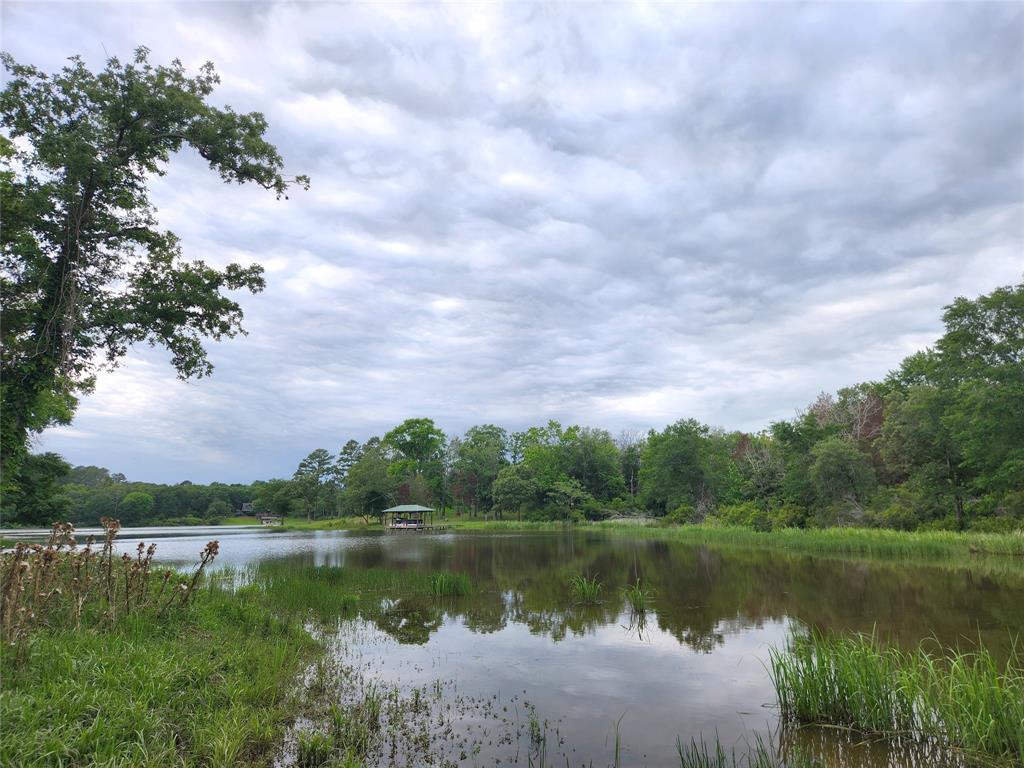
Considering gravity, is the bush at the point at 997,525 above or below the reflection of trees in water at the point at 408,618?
above

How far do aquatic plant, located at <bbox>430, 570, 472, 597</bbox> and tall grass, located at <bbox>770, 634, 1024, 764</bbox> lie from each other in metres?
9.93

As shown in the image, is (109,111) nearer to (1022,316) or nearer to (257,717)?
(257,717)

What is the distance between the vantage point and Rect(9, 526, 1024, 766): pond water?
5953mm

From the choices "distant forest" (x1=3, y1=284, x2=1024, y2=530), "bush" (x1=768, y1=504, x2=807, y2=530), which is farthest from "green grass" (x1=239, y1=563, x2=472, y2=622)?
"bush" (x1=768, y1=504, x2=807, y2=530)

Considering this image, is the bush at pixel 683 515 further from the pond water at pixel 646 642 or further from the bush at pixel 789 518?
the pond water at pixel 646 642

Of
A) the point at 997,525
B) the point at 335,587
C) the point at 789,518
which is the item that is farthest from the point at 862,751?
the point at 789,518

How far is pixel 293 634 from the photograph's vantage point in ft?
31.2

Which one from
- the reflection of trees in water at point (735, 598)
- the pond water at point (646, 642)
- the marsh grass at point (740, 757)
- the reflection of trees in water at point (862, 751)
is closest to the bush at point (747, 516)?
the reflection of trees in water at point (735, 598)

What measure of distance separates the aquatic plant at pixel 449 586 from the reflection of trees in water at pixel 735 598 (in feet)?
1.25

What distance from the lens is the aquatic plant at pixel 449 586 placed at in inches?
592

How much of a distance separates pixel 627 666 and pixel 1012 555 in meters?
20.5

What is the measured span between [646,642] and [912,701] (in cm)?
514

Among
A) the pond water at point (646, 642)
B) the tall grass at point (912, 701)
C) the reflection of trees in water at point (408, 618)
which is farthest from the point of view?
the reflection of trees in water at point (408, 618)

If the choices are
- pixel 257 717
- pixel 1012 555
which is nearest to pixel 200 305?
pixel 257 717
